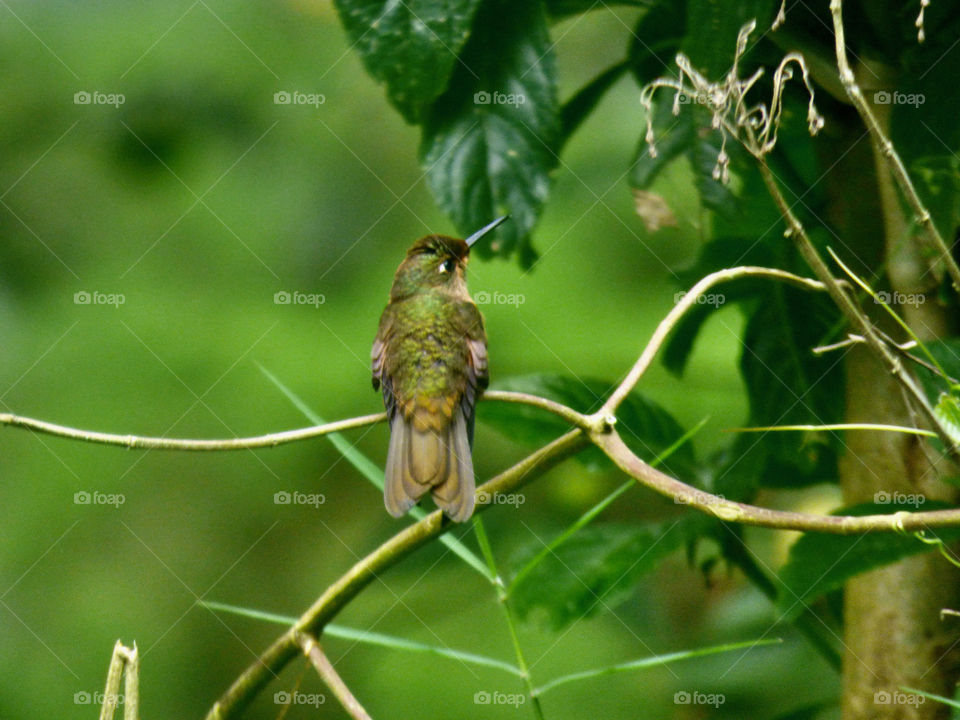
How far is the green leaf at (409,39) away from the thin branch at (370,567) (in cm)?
75

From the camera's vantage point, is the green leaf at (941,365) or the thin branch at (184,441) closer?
the thin branch at (184,441)

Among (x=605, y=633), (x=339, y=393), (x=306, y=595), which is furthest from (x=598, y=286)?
(x=306, y=595)

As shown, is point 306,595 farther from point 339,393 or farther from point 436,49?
point 436,49

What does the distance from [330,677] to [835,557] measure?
0.87m

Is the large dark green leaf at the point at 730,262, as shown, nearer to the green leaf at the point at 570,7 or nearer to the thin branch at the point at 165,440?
the green leaf at the point at 570,7

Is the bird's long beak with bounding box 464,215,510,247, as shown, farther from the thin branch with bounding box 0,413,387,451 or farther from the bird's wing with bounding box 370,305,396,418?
the thin branch with bounding box 0,413,387,451

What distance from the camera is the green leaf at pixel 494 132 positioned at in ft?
5.97

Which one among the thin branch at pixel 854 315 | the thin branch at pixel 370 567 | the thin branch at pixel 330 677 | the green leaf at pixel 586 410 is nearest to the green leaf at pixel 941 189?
the thin branch at pixel 854 315

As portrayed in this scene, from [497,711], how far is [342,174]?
2.01 meters

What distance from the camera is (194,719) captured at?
334 centimetres

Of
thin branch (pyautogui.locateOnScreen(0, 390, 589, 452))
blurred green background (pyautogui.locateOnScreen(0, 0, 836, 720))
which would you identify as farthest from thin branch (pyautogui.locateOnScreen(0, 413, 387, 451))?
blurred green background (pyautogui.locateOnScreen(0, 0, 836, 720))

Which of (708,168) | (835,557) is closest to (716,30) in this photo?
(708,168)

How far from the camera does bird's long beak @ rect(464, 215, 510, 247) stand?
5.97 ft

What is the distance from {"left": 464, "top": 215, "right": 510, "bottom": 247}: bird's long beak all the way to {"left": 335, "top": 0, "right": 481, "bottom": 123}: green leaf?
0.27 m
